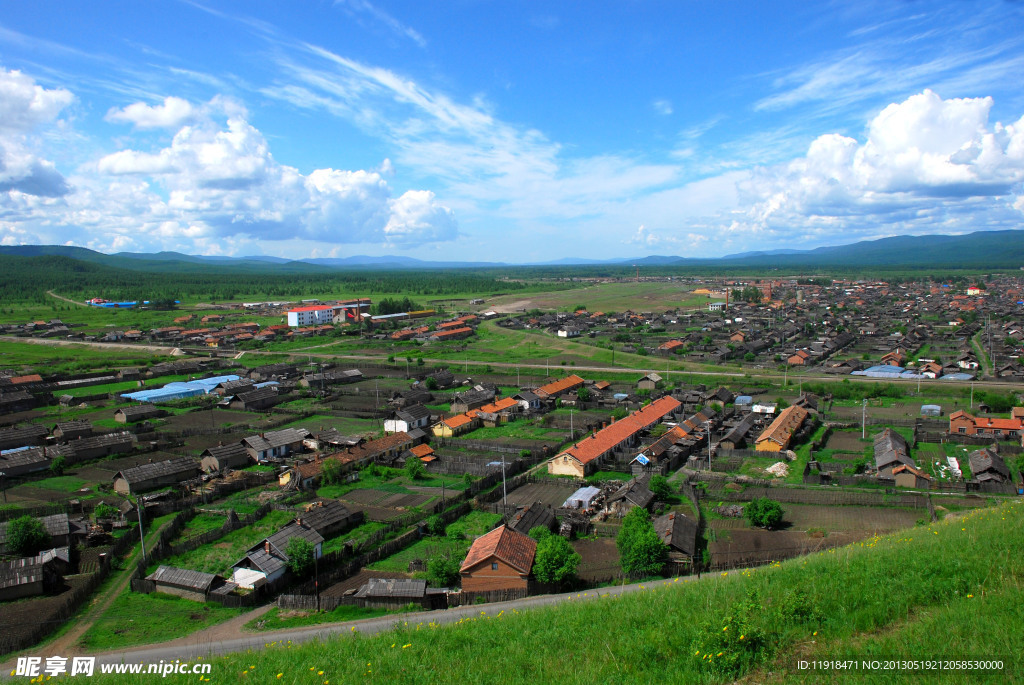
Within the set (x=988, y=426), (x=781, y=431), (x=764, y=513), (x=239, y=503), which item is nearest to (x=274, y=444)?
(x=239, y=503)

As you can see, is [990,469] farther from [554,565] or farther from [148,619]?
[148,619]

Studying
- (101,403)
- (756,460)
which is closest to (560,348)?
(756,460)

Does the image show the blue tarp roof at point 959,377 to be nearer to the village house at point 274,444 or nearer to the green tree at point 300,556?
the village house at point 274,444

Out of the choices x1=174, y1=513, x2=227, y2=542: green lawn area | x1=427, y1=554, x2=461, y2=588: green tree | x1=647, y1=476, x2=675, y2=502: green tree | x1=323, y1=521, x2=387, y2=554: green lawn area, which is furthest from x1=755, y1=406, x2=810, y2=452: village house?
x1=174, y1=513, x2=227, y2=542: green lawn area

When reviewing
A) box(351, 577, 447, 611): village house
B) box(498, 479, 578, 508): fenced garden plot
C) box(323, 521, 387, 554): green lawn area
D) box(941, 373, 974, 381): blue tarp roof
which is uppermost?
box(941, 373, 974, 381): blue tarp roof

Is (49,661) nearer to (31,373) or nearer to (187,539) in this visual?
(187,539)

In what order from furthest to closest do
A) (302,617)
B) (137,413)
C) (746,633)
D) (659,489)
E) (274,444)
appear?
1. (137,413)
2. (274,444)
3. (659,489)
4. (302,617)
5. (746,633)

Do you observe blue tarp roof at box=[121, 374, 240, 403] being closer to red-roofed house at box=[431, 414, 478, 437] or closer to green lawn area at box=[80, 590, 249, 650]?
red-roofed house at box=[431, 414, 478, 437]
